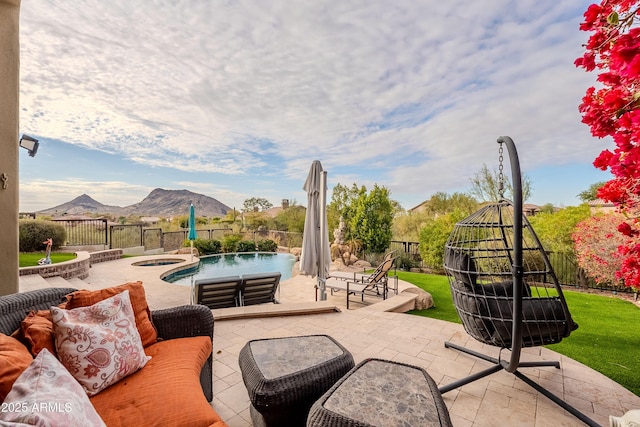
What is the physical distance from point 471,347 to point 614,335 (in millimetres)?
2534

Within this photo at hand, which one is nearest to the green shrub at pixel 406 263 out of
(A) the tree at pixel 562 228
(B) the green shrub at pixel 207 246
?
(A) the tree at pixel 562 228

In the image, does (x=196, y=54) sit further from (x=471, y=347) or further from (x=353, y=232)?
(x=353, y=232)

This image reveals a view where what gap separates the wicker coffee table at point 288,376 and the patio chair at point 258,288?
2.57m

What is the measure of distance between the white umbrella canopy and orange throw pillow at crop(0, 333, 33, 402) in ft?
13.8

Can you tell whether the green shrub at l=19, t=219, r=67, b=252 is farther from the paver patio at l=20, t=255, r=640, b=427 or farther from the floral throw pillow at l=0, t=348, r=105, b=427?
the floral throw pillow at l=0, t=348, r=105, b=427

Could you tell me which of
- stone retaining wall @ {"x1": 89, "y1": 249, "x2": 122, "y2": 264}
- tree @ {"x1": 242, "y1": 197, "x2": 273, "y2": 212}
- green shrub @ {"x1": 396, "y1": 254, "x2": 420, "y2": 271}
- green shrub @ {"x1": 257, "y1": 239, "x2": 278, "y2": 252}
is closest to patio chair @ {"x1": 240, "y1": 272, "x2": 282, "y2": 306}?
green shrub @ {"x1": 396, "y1": 254, "x2": 420, "y2": 271}

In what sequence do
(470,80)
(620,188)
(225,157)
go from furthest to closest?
(225,157), (470,80), (620,188)

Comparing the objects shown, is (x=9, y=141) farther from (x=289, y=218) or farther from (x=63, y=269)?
(x=289, y=218)

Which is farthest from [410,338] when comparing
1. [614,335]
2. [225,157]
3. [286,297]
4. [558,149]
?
[225,157]

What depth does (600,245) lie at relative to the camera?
5.80 m

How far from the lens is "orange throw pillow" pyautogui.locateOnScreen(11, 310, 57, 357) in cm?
150

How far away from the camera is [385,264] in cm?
584

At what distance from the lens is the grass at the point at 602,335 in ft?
9.80

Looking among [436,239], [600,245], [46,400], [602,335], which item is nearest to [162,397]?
[46,400]
